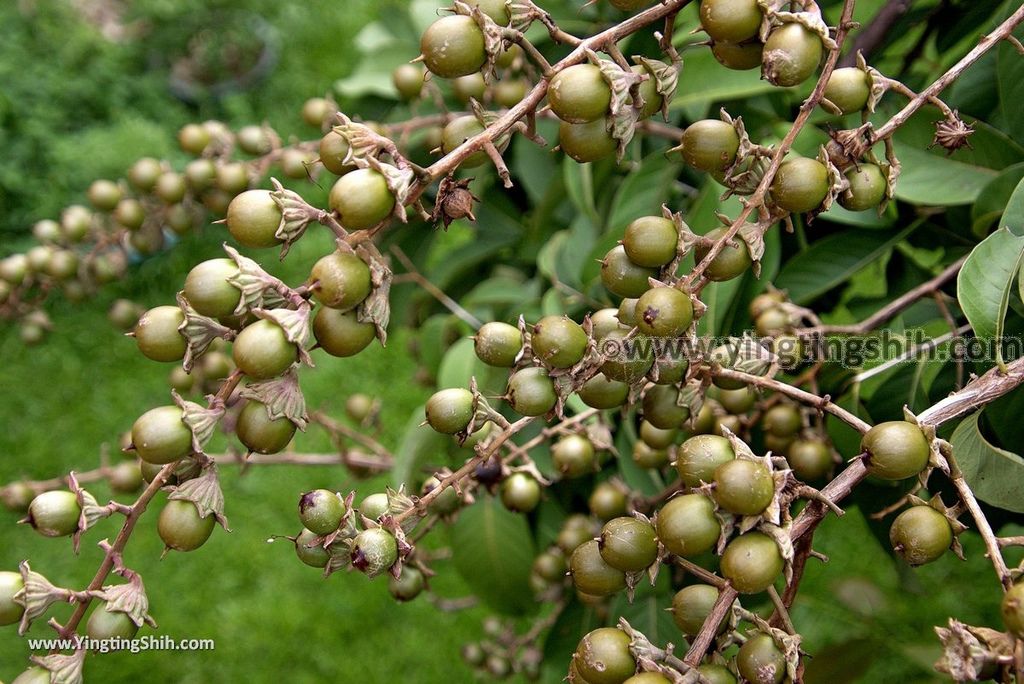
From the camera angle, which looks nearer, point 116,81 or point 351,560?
point 351,560

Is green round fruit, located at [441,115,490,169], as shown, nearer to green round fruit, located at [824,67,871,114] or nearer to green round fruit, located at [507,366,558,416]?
green round fruit, located at [507,366,558,416]

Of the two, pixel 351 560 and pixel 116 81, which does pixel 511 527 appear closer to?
pixel 351 560

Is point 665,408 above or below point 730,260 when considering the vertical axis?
below

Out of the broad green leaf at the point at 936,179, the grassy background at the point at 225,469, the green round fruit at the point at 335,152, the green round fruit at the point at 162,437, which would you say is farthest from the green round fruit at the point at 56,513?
the grassy background at the point at 225,469

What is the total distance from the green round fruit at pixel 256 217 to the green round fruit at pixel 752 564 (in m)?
0.42

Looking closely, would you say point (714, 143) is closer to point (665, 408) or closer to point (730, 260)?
point (730, 260)

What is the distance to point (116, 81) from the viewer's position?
386 centimetres

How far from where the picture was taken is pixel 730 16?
2.39 feet

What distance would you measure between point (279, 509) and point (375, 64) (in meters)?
1.70

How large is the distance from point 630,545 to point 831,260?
2.11ft

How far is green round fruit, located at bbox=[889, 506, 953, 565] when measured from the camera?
27.6 inches

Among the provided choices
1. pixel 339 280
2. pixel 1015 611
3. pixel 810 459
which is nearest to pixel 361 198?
pixel 339 280

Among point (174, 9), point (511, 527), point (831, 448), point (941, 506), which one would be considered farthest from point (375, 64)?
point (174, 9)

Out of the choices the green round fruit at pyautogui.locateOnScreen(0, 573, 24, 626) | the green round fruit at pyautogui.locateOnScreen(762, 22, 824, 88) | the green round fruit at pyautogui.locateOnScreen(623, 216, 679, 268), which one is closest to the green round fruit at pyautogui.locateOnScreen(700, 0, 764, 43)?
the green round fruit at pyautogui.locateOnScreen(762, 22, 824, 88)
